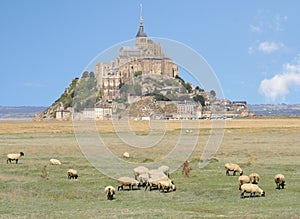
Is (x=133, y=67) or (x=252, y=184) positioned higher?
(x=133, y=67)

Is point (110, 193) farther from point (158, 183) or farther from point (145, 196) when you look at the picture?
point (158, 183)

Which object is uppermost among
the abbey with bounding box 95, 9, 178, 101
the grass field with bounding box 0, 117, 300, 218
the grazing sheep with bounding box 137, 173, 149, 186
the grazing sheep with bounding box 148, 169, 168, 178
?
the abbey with bounding box 95, 9, 178, 101

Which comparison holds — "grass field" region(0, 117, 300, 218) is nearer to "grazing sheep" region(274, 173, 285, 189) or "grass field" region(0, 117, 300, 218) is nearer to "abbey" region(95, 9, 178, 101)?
"grazing sheep" region(274, 173, 285, 189)

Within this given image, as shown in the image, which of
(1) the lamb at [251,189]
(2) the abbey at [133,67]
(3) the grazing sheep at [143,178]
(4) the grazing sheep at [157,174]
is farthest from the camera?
(2) the abbey at [133,67]

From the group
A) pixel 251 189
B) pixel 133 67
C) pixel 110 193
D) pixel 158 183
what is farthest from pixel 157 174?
pixel 133 67

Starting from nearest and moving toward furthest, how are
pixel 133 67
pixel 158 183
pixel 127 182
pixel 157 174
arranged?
pixel 158 183, pixel 127 182, pixel 157 174, pixel 133 67

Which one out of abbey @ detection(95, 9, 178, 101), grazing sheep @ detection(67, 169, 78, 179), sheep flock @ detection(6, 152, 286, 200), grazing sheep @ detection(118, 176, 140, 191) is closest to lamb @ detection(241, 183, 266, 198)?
sheep flock @ detection(6, 152, 286, 200)

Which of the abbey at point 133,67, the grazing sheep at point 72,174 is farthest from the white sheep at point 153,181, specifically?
the abbey at point 133,67

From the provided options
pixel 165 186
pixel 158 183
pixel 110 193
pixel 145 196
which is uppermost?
pixel 158 183

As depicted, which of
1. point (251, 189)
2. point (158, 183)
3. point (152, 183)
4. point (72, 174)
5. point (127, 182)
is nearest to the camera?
point (251, 189)

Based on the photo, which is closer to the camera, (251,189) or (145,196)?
(251,189)

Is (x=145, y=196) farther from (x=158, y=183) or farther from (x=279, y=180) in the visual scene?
A: (x=279, y=180)

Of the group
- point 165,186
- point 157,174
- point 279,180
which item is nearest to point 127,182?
point 157,174

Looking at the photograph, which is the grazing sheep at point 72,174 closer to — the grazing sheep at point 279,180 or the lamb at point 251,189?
the lamb at point 251,189
